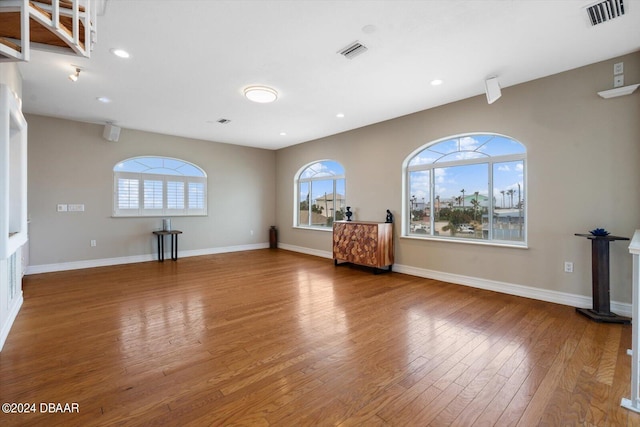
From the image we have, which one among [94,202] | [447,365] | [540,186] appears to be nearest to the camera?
[447,365]

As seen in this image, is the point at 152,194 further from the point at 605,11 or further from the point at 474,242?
the point at 605,11

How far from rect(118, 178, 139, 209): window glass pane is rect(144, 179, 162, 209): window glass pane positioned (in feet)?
0.60

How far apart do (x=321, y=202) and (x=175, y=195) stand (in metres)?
3.41

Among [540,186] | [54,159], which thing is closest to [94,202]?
[54,159]

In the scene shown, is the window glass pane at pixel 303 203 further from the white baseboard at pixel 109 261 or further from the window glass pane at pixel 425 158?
the window glass pane at pixel 425 158

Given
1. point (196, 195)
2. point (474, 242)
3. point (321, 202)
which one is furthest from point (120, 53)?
point (474, 242)

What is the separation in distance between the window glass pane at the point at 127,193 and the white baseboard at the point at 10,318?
2755 mm

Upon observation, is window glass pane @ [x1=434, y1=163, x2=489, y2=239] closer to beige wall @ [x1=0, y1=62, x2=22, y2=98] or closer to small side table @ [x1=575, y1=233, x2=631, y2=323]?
small side table @ [x1=575, y1=233, x2=631, y2=323]

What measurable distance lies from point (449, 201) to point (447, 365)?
120 inches

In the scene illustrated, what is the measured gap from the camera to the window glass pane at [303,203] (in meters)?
7.40

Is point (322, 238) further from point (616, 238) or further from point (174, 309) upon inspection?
point (616, 238)

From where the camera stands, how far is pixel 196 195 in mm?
6777

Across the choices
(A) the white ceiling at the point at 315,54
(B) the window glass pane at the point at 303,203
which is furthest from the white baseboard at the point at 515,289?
(B) the window glass pane at the point at 303,203

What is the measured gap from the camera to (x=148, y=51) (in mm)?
2920
